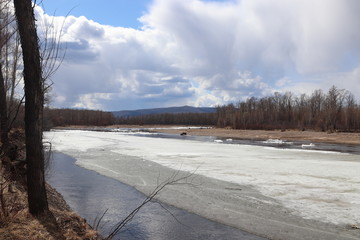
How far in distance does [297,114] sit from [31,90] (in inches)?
3999

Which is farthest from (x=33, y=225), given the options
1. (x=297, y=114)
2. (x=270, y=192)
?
(x=297, y=114)

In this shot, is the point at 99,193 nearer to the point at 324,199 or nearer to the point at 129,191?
the point at 129,191

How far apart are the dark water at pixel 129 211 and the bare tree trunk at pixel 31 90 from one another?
8.50 ft

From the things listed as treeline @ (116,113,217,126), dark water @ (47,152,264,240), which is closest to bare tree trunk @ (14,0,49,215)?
dark water @ (47,152,264,240)

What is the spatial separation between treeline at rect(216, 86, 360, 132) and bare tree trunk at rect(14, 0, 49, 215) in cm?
7221

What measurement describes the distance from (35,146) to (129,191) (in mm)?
6631

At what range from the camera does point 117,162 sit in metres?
19.5

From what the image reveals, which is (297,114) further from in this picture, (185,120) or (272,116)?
(185,120)

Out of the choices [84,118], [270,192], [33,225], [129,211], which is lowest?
[129,211]

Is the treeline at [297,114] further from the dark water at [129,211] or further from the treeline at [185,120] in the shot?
the dark water at [129,211]

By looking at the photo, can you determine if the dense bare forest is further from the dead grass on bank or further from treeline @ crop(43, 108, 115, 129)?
the dead grass on bank

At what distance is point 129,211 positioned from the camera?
9.11 meters

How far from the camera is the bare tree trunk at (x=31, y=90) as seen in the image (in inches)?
209

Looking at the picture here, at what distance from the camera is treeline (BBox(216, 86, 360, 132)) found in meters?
74.2
